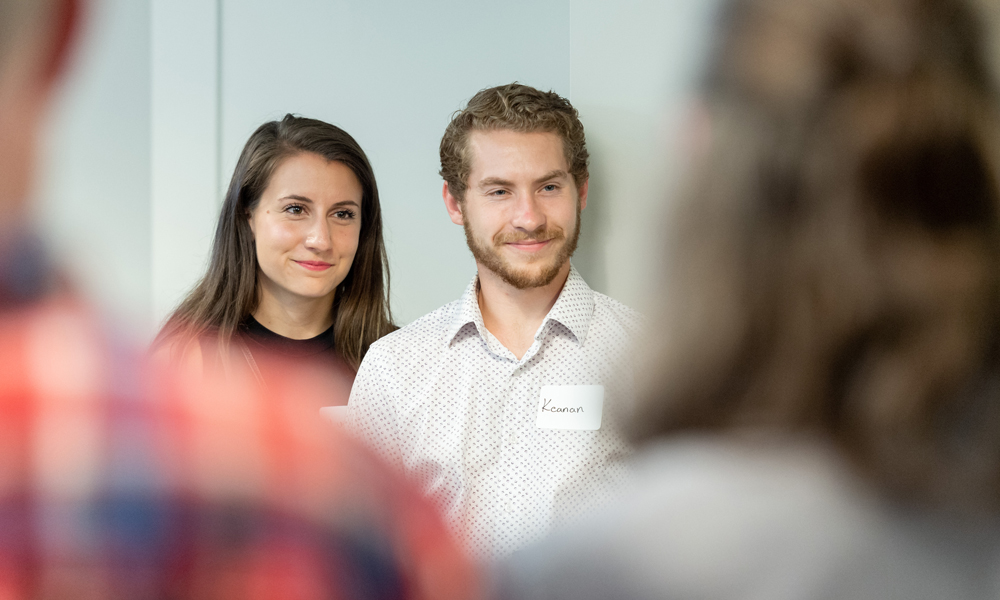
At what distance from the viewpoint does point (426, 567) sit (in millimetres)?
201

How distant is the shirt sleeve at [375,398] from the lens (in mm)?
1565

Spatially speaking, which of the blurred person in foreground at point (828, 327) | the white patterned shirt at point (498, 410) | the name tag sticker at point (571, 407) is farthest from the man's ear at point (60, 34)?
the name tag sticker at point (571, 407)

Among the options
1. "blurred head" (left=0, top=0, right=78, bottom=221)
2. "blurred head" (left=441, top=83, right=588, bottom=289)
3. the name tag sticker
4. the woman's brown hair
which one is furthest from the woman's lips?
"blurred head" (left=0, top=0, right=78, bottom=221)

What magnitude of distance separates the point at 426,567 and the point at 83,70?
0.58ft

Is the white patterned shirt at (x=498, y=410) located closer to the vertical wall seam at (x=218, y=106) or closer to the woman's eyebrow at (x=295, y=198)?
the woman's eyebrow at (x=295, y=198)

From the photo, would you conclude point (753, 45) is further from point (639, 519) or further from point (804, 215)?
point (639, 519)

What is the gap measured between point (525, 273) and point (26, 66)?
1.43 meters

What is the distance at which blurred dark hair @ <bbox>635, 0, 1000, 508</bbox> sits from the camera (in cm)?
36

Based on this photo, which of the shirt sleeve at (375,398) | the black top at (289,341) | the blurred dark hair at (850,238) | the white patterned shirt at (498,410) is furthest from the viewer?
the black top at (289,341)

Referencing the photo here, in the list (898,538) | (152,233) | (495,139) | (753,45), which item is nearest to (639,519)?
(898,538)

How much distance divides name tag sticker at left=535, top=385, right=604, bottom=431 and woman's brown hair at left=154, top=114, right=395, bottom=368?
513 mm

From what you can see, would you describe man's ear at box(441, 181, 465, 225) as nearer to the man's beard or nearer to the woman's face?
the man's beard

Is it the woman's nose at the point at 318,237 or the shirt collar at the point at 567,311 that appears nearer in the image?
the shirt collar at the point at 567,311

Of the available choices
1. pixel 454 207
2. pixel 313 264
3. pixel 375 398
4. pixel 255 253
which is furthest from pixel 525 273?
pixel 255 253
